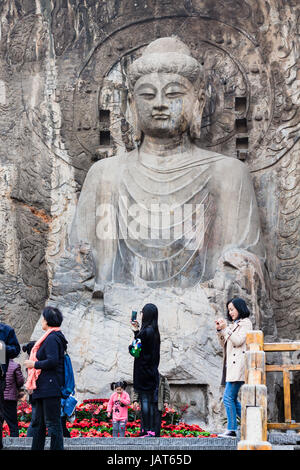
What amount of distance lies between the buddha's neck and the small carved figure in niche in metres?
0.01

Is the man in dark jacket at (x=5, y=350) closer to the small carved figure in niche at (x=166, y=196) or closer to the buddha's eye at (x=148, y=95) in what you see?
the small carved figure in niche at (x=166, y=196)

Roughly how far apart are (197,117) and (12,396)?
5632 mm

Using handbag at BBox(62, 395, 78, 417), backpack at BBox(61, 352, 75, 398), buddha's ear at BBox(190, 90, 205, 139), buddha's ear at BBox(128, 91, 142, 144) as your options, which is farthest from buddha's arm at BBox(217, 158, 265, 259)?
backpack at BBox(61, 352, 75, 398)

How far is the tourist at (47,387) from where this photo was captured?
8234mm

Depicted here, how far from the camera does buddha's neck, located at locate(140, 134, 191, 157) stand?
559 inches

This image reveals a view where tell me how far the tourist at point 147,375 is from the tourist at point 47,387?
1.20 metres

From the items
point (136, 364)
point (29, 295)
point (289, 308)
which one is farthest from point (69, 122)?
point (136, 364)

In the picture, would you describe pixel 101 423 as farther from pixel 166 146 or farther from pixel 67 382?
pixel 166 146

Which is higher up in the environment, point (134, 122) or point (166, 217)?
point (134, 122)

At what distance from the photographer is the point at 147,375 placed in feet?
31.1

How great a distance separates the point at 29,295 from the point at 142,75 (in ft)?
10.8

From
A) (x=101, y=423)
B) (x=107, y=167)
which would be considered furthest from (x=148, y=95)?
(x=101, y=423)

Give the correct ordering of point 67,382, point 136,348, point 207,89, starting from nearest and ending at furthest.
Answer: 1. point 67,382
2. point 136,348
3. point 207,89

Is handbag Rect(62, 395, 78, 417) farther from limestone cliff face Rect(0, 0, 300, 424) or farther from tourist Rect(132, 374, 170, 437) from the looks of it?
limestone cliff face Rect(0, 0, 300, 424)
